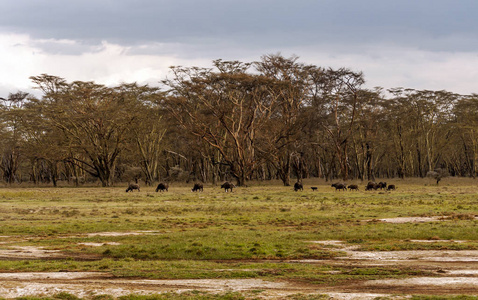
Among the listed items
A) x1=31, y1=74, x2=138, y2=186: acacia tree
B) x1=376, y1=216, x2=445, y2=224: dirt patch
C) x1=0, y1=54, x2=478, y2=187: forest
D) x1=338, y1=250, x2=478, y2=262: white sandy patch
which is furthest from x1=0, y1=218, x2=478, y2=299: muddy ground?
x1=31, y1=74, x2=138, y2=186: acacia tree

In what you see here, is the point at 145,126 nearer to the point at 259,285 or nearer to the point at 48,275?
the point at 48,275

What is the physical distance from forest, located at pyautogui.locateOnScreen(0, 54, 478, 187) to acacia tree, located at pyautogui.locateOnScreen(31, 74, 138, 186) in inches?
5.3

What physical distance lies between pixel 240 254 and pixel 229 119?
155ft

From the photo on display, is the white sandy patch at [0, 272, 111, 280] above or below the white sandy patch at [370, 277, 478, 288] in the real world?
above

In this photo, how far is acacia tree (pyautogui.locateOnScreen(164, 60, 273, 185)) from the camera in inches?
2338

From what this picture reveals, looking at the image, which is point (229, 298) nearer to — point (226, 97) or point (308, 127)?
point (226, 97)

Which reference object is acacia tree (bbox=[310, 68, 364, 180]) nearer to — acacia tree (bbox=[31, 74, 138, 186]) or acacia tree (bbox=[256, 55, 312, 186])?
acacia tree (bbox=[256, 55, 312, 186])

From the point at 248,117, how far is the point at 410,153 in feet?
110

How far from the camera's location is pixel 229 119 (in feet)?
208

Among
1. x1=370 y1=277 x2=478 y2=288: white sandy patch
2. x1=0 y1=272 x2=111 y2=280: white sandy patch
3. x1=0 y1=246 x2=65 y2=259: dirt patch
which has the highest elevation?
x1=0 y1=246 x2=65 y2=259: dirt patch

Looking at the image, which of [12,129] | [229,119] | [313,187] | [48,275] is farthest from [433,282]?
[12,129]

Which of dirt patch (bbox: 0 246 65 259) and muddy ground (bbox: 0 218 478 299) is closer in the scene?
muddy ground (bbox: 0 218 478 299)

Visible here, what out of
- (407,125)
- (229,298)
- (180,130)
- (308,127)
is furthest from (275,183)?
(229,298)

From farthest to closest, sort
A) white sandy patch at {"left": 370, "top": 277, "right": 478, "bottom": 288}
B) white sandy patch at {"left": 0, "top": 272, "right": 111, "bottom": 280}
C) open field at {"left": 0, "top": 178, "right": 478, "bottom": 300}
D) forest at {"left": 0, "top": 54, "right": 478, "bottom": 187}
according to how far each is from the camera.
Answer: forest at {"left": 0, "top": 54, "right": 478, "bottom": 187}
white sandy patch at {"left": 0, "top": 272, "right": 111, "bottom": 280}
white sandy patch at {"left": 370, "top": 277, "right": 478, "bottom": 288}
open field at {"left": 0, "top": 178, "right": 478, "bottom": 300}
